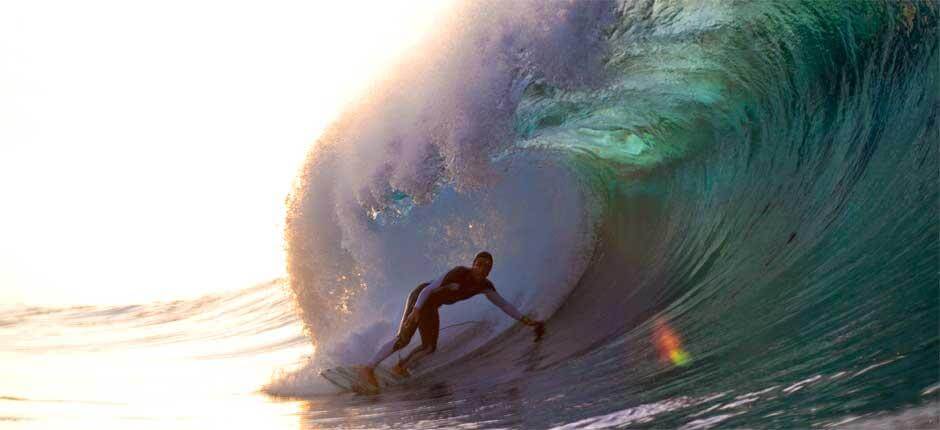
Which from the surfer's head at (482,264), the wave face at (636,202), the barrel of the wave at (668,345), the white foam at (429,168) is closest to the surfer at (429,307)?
the surfer's head at (482,264)

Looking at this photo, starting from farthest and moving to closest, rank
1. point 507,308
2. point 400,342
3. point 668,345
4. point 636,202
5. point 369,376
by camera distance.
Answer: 1. point 636,202
2. point 507,308
3. point 400,342
4. point 369,376
5. point 668,345

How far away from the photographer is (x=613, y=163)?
1019cm

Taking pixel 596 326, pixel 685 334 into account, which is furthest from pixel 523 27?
pixel 685 334

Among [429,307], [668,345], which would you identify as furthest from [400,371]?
[668,345]

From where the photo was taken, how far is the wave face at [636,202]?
4754 mm

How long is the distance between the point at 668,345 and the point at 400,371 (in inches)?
68.6

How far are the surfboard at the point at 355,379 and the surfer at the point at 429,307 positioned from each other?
1.6 inches

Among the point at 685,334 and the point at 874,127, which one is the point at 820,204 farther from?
the point at 685,334

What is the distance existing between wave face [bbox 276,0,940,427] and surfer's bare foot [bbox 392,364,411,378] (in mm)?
165

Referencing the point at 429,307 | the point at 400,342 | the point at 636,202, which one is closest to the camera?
the point at 400,342

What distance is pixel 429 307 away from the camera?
241 inches

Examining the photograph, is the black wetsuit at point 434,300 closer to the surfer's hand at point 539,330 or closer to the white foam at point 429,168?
the surfer's hand at point 539,330

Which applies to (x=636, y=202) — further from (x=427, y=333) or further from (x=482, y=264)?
(x=427, y=333)

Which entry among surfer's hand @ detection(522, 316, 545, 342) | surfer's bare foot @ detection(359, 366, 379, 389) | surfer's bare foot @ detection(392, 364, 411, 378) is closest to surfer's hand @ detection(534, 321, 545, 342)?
surfer's hand @ detection(522, 316, 545, 342)
